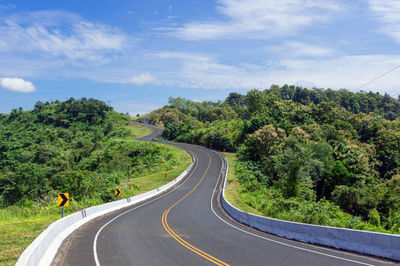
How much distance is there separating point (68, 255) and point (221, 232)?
7.96m

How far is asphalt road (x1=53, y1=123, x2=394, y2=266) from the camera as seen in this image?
10510 millimetres

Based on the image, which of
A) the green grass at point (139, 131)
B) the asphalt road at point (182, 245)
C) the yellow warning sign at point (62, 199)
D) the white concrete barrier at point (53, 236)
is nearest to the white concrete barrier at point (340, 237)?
the asphalt road at point (182, 245)

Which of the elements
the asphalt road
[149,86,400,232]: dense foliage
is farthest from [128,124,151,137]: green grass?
the asphalt road

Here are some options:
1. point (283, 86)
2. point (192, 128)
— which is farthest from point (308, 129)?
point (283, 86)

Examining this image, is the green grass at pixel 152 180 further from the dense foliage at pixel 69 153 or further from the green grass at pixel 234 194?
the green grass at pixel 234 194

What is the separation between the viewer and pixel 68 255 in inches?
472

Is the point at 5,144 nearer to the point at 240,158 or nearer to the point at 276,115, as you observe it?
the point at 240,158

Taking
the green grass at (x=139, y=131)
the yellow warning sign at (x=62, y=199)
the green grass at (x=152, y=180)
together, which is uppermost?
the green grass at (x=139, y=131)

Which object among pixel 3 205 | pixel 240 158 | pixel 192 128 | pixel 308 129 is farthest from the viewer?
pixel 192 128

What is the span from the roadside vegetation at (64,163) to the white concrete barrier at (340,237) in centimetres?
1164

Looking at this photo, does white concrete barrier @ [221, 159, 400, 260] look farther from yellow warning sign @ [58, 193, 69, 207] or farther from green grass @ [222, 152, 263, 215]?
yellow warning sign @ [58, 193, 69, 207]

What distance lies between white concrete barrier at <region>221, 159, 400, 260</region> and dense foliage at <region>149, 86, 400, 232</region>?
2.85 m

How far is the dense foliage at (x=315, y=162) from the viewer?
79.5 ft

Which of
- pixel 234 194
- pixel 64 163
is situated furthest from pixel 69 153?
pixel 234 194
